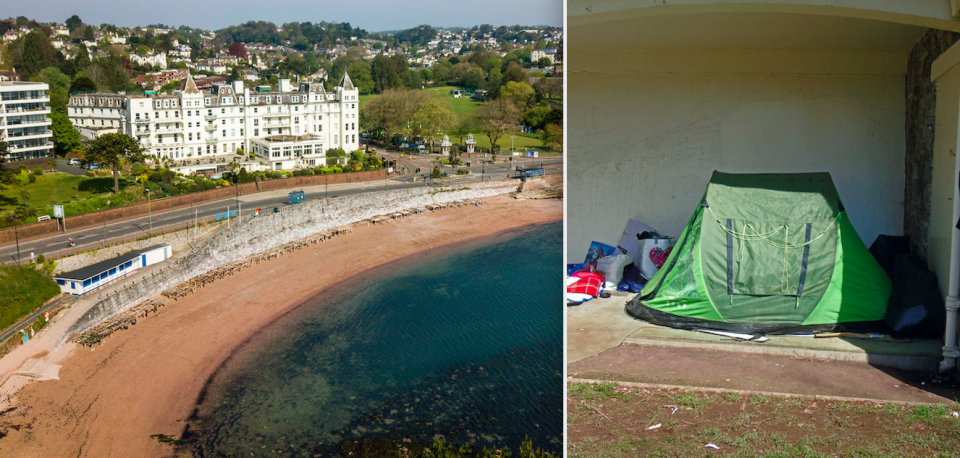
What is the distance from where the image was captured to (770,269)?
14.5 ft

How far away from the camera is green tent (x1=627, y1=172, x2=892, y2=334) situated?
4277mm

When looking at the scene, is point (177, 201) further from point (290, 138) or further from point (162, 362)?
point (290, 138)

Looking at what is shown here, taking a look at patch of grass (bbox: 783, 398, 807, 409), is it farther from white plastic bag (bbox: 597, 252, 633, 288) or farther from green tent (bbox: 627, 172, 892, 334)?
white plastic bag (bbox: 597, 252, 633, 288)

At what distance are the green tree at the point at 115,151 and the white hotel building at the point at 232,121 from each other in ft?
0.68

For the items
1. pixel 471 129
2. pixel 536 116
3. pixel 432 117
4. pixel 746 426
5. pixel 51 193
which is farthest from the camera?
pixel 432 117

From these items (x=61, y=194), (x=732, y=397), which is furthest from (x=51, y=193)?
(x=732, y=397)

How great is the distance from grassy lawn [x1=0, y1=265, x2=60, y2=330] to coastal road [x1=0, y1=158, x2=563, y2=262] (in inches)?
8.4

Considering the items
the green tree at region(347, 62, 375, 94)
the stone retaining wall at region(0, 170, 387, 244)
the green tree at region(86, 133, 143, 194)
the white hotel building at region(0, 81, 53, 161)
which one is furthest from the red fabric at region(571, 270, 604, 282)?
the green tree at region(347, 62, 375, 94)

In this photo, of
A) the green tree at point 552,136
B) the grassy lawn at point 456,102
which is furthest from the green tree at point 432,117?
the green tree at point 552,136

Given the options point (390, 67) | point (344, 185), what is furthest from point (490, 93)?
point (390, 67)

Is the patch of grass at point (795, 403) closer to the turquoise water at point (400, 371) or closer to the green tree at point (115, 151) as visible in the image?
the turquoise water at point (400, 371)

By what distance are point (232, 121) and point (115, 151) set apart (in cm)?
795

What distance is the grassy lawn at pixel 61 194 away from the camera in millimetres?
7184

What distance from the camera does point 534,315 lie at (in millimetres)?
12914
